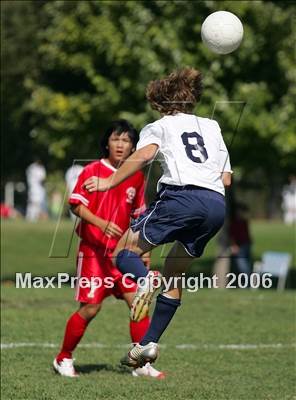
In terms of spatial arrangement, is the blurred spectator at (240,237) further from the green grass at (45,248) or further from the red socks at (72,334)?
the red socks at (72,334)

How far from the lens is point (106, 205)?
28.6 feet

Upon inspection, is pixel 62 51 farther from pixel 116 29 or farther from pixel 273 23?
pixel 273 23

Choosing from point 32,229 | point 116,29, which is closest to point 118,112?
point 116,29

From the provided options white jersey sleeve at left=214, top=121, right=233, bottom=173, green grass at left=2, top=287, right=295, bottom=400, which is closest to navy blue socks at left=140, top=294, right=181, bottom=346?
green grass at left=2, top=287, right=295, bottom=400

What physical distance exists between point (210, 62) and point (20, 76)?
153 inches

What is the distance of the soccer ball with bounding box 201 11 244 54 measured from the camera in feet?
25.2

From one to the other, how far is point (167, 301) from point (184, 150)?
1.10 m

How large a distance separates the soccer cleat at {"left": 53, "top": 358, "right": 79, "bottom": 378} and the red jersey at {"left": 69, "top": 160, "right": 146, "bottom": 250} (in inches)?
41.0

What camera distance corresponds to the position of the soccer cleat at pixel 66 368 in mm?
8734

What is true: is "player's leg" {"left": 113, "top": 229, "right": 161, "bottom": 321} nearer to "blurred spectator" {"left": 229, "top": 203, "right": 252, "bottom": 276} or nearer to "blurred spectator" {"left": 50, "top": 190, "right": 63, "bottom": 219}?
"blurred spectator" {"left": 229, "top": 203, "right": 252, "bottom": 276}

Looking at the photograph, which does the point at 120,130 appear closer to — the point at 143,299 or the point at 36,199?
the point at 143,299

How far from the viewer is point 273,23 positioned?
17.3 meters

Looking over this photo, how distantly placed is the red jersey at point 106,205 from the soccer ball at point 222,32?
59.0 inches

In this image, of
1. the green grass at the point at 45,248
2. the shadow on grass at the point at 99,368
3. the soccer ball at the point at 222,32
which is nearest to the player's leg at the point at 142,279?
the soccer ball at the point at 222,32
